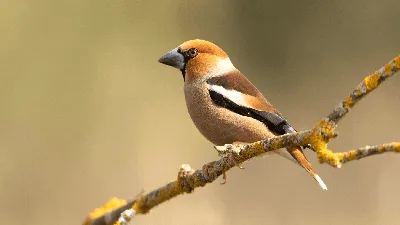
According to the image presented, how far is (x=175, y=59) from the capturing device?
1949mm

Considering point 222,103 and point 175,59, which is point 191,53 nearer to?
point 175,59

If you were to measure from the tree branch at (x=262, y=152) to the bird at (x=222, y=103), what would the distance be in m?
0.25

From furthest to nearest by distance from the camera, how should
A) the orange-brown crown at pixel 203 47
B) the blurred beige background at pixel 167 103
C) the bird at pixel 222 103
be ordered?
A: the blurred beige background at pixel 167 103
the orange-brown crown at pixel 203 47
the bird at pixel 222 103

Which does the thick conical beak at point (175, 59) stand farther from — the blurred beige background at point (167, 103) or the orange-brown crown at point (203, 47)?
the blurred beige background at point (167, 103)

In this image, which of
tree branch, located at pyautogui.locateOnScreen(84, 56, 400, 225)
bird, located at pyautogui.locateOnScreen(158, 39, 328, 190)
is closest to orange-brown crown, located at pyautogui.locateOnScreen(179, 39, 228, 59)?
bird, located at pyautogui.locateOnScreen(158, 39, 328, 190)

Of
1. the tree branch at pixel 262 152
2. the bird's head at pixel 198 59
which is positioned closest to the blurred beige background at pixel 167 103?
the bird's head at pixel 198 59

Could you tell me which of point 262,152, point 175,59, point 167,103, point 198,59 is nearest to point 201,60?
point 198,59

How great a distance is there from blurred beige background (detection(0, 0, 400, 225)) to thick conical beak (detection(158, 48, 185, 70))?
265cm

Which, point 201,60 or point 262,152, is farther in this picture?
point 201,60

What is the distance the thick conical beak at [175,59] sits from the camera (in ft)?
6.17

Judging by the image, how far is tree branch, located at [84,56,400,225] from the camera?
104 centimetres

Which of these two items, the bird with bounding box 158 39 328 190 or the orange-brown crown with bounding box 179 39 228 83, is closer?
the bird with bounding box 158 39 328 190

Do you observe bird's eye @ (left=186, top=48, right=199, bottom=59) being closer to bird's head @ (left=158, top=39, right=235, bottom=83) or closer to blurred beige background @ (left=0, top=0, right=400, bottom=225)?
bird's head @ (left=158, top=39, right=235, bottom=83)

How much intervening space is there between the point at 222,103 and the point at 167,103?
4452mm
